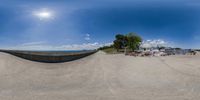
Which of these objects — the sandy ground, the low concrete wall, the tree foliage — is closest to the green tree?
the tree foliage

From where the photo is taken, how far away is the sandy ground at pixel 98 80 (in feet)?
24.3

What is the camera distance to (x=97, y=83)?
9.16 m

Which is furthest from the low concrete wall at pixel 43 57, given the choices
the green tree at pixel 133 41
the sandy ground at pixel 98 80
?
the green tree at pixel 133 41

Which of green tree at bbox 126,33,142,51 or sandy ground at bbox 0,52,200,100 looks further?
green tree at bbox 126,33,142,51

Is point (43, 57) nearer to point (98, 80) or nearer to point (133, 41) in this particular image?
point (98, 80)

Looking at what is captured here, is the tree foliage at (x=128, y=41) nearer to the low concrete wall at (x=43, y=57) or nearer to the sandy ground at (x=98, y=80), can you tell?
the sandy ground at (x=98, y=80)

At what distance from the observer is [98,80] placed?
9.52 m

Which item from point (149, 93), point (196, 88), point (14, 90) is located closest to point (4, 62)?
point (14, 90)

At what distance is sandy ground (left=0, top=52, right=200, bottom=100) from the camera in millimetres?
7419

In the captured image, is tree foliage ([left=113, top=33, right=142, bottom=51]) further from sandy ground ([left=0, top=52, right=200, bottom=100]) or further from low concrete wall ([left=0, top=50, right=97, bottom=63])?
low concrete wall ([left=0, top=50, right=97, bottom=63])

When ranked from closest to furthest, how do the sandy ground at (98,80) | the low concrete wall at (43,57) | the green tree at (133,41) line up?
the sandy ground at (98,80) < the low concrete wall at (43,57) < the green tree at (133,41)

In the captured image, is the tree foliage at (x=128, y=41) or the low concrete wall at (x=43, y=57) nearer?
the low concrete wall at (x=43, y=57)

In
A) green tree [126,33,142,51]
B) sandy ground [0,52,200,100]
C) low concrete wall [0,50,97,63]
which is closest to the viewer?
sandy ground [0,52,200,100]

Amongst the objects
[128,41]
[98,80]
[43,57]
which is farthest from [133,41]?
[98,80]
